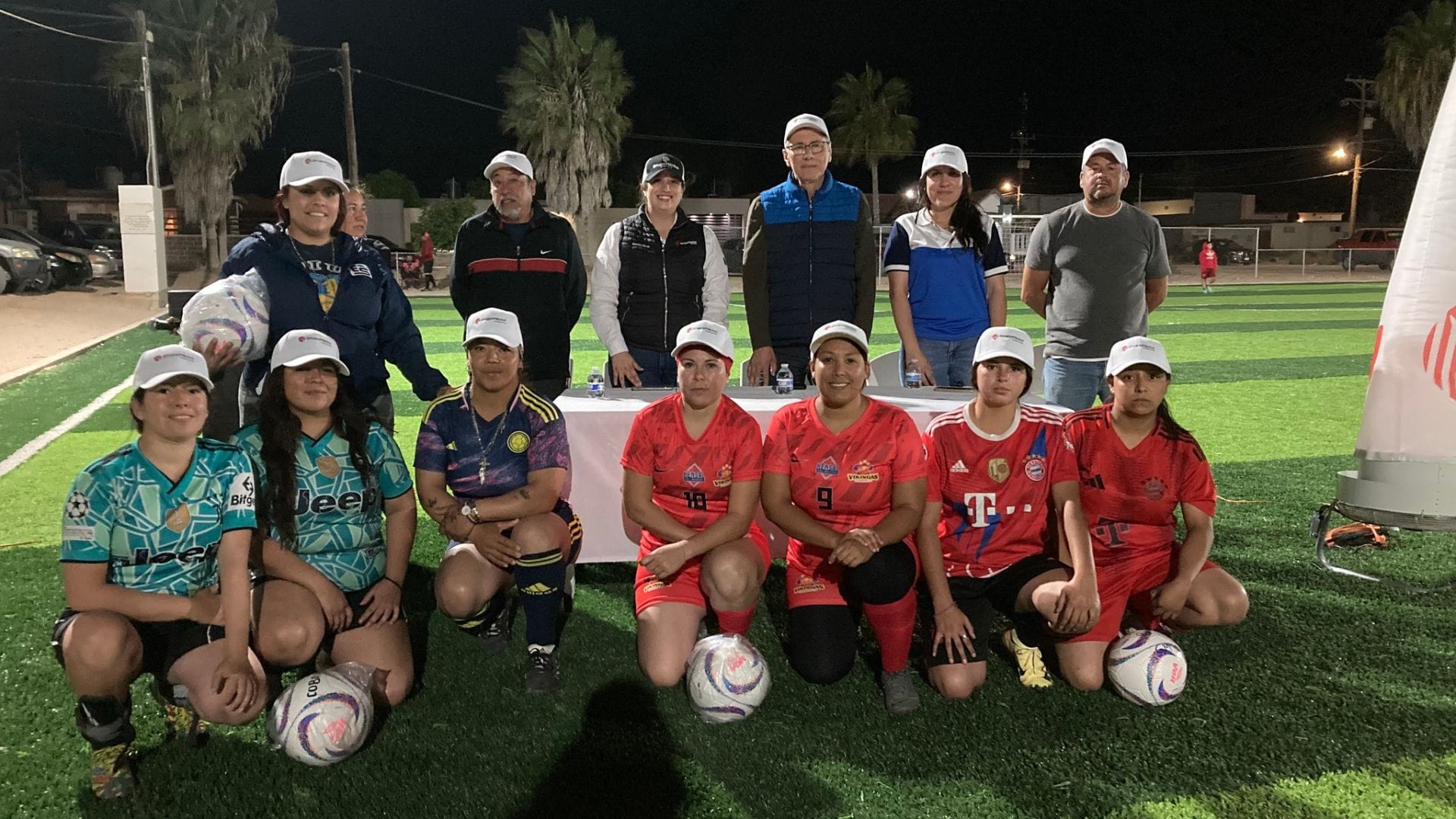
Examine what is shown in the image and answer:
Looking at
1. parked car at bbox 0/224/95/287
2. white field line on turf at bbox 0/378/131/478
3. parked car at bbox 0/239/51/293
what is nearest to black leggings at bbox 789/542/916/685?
white field line on turf at bbox 0/378/131/478

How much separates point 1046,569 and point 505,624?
7.59 feet

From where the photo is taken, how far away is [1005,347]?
12.3 feet

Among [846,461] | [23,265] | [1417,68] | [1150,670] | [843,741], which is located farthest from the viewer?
[1417,68]

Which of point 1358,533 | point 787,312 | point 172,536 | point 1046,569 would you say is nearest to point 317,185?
point 172,536

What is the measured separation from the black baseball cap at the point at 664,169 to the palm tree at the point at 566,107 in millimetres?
36122

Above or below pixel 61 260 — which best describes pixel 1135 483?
below

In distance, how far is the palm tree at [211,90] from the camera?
110ft

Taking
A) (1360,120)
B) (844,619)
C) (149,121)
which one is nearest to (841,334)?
(844,619)

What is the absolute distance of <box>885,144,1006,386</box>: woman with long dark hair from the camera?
204 inches

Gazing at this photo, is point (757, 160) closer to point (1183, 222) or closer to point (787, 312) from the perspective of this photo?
point (1183, 222)

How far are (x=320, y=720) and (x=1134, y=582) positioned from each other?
3127 millimetres

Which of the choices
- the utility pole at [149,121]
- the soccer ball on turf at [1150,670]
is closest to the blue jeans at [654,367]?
the soccer ball on turf at [1150,670]

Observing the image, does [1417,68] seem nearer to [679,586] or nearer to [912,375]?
[912,375]

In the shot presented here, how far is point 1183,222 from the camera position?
217 ft
